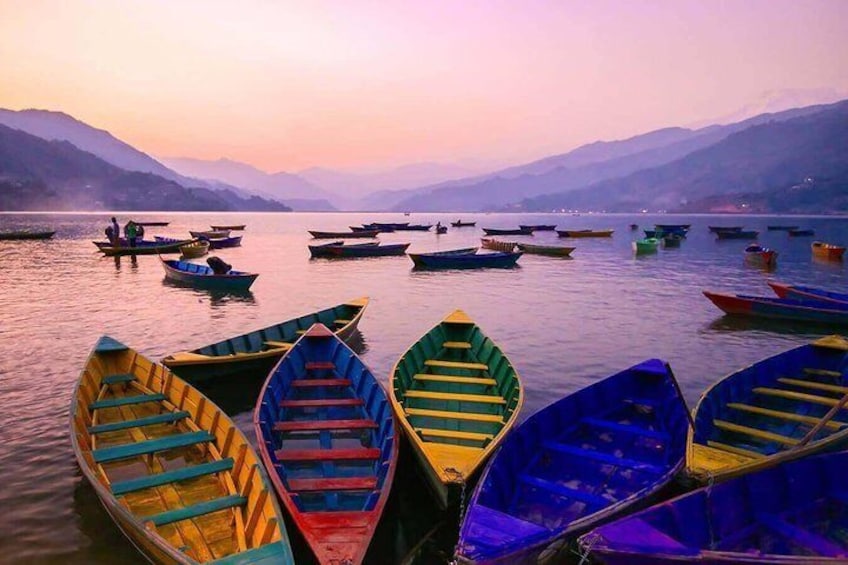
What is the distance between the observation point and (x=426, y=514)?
9484 millimetres

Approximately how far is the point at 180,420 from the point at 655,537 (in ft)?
31.9

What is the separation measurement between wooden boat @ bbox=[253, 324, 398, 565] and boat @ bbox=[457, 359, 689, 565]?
1696 millimetres

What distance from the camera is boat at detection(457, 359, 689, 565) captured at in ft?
21.1

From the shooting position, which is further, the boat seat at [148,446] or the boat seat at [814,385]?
the boat seat at [814,385]

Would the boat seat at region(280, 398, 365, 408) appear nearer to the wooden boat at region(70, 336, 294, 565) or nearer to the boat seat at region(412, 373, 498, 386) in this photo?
the wooden boat at region(70, 336, 294, 565)

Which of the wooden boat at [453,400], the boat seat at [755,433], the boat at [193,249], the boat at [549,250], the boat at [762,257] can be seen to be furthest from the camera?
the boat at [549,250]

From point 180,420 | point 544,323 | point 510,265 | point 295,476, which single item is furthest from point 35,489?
point 510,265

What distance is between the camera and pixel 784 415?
11312 mm

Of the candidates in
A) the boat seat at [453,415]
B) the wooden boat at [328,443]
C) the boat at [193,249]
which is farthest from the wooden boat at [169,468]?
the boat at [193,249]

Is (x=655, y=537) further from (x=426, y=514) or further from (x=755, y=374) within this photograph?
(x=755, y=374)

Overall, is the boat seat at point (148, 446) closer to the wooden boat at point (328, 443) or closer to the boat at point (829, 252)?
the wooden boat at point (328, 443)

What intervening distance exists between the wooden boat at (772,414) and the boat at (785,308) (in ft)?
39.3

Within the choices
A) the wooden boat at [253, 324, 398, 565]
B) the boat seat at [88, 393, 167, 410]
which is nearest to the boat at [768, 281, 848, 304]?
the wooden boat at [253, 324, 398, 565]

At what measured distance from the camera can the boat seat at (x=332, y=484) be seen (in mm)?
8320
